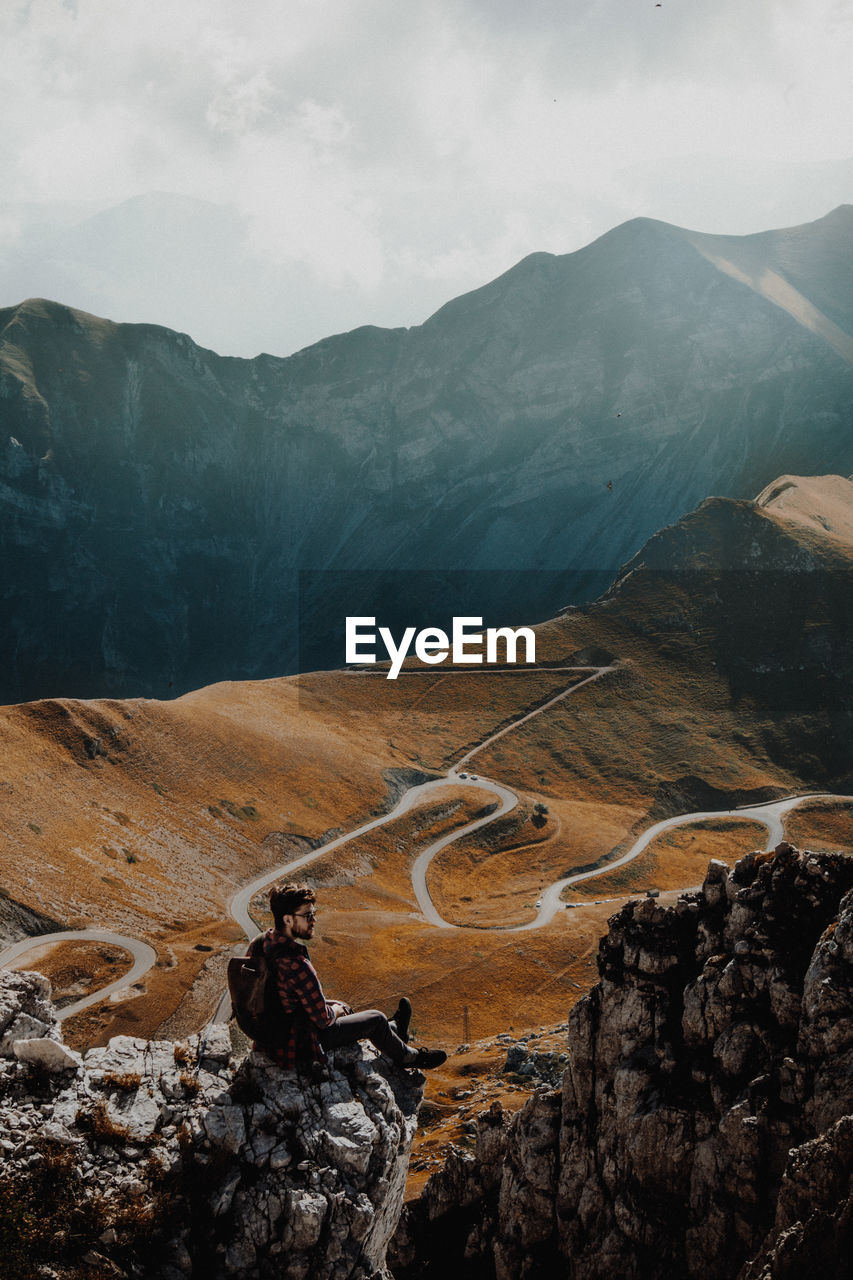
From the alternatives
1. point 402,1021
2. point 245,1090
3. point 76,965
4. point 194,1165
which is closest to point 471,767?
point 76,965

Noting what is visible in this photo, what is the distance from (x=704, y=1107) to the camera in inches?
649

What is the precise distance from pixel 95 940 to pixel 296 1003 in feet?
226

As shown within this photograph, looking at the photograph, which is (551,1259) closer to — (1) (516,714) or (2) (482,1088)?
(2) (482,1088)

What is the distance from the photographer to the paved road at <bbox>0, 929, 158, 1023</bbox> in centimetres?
6591

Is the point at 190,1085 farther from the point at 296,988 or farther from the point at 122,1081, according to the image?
the point at 296,988

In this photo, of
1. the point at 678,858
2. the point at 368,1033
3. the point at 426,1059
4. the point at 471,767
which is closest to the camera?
the point at 368,1033

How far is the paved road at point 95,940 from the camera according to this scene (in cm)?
6591

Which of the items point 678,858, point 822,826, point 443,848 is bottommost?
point 678,858

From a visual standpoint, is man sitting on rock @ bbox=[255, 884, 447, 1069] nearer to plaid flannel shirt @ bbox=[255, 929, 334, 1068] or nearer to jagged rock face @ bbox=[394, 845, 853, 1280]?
plaid flannel shirt @ bbox=[255, 929, 334, 1068]

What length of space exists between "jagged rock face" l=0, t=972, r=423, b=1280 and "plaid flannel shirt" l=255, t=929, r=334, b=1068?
1.32ft

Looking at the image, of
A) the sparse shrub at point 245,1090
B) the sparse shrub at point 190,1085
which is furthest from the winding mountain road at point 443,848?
the sparse shrub at point 245,1090

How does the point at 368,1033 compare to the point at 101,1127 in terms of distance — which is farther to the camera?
the point at 368,1033

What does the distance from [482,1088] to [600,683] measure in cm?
12089

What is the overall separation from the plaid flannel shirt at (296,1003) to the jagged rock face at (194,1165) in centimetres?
40
